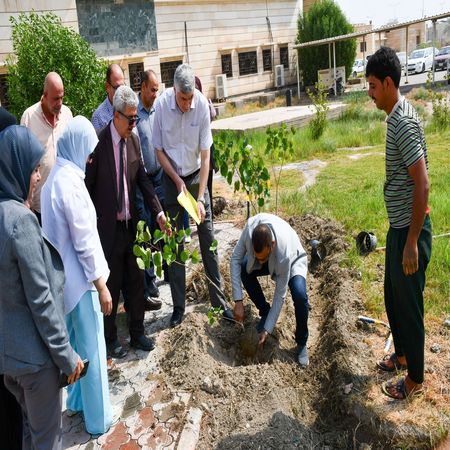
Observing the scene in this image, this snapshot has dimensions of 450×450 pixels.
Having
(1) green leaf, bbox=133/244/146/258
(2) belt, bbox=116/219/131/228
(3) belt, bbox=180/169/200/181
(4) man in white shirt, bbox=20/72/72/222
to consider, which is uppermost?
(4) man in white shirt, bbox=20/72/72/222

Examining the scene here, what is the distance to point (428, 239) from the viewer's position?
2.93 m

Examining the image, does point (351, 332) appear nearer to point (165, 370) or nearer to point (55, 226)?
point (165, 370)

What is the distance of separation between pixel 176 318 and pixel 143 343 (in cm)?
42

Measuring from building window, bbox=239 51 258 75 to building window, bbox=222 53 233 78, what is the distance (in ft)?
2.47

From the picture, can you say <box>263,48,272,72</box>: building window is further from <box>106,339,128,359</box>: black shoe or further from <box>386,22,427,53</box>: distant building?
<box>386,22,427,53</box>: distant building

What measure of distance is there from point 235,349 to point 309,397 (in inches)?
31.2

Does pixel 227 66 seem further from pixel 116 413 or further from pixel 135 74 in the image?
pixel 116 413

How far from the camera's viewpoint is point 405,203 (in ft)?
9.37

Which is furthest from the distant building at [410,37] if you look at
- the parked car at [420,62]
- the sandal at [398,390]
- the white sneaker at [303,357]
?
the sandal at [398,390]

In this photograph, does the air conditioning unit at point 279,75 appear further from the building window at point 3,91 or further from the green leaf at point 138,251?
the green leaf at point 138,251

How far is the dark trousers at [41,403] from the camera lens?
227 cm

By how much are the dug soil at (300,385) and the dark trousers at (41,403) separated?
94 cm

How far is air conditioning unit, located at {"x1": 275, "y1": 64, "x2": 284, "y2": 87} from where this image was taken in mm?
25797

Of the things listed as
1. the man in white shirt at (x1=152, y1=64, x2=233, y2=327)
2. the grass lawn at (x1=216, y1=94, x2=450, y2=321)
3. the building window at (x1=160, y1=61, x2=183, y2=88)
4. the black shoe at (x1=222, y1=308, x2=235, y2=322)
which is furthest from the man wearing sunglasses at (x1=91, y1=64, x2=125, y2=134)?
the building window at (x1=160, y1=61, x2=183, y2=88)
